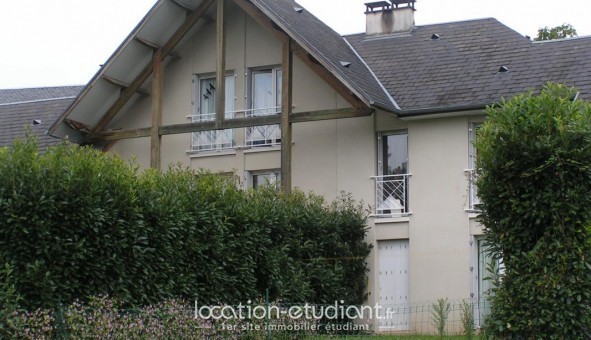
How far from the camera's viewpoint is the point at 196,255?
17.4m

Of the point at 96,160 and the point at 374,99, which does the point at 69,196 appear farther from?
the point at 374,99

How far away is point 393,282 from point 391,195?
80.8 inches

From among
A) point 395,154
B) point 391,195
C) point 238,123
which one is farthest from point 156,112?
point 391,195

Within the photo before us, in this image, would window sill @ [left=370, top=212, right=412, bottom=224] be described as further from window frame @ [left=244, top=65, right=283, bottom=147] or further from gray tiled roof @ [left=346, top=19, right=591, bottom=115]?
window frame @ [left=244, top=65, right=283, bottom=147]

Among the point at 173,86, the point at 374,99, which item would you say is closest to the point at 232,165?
the point at 173,86

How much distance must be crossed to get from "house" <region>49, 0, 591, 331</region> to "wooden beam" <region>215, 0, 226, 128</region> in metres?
0.03

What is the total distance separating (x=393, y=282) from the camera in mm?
23609

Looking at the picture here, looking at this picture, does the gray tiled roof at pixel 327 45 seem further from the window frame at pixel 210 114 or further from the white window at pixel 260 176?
the white window at pixel 260 176

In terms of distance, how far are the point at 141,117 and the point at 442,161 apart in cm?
837

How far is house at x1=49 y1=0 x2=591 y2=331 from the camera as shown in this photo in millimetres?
23203

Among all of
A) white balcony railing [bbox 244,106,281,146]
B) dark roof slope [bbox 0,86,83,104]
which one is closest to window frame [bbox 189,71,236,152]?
white balcony railing [bbox 244,106,281,146]

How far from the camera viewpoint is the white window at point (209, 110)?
25938mm

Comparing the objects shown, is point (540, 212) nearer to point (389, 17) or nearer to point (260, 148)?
point (260, 148)

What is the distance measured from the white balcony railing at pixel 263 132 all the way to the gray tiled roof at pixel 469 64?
2.91 metres
